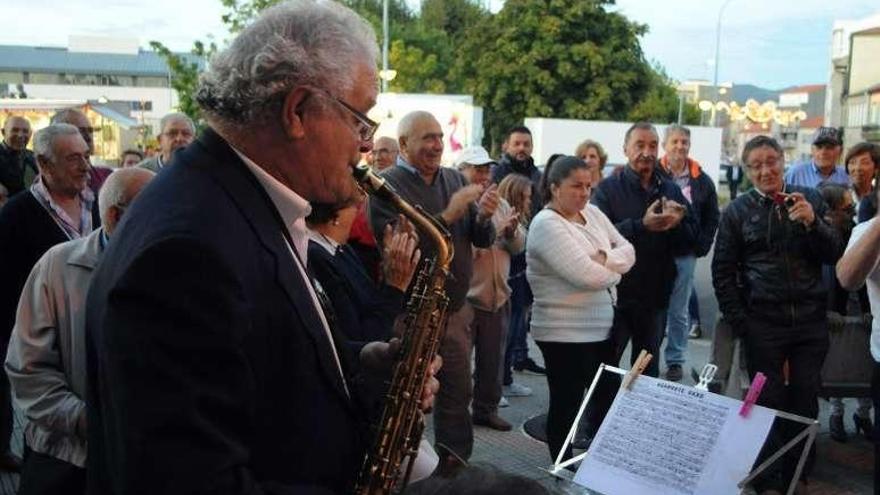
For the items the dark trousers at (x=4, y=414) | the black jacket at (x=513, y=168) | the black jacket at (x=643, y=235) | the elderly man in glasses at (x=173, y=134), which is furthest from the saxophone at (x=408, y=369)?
the black jacket at (x=513, y=168)

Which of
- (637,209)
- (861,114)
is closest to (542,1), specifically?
(861,114)

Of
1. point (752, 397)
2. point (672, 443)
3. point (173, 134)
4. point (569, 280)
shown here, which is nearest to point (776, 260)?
point (569, 280)

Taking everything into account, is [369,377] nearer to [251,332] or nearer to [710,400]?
[251,332]

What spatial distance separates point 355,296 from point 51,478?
1128 millimetres

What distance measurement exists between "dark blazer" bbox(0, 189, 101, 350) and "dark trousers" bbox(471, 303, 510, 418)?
8.65 ft

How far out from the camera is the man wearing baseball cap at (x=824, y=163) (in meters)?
6.92

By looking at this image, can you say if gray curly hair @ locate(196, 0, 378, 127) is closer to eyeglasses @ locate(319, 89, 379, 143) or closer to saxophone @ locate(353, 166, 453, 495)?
eyeglasses @ locate(319, 89, 379, 143)

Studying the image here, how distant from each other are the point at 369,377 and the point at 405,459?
0.69ft

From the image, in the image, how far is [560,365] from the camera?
4.38 m

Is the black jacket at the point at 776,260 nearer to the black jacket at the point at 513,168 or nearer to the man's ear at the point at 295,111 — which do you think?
the black jacket at the point at 513,168

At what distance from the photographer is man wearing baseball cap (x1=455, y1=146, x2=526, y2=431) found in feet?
17.7

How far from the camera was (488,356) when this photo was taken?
5.54 meters

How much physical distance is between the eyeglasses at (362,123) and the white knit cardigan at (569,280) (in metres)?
2.79

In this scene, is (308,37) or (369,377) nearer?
(308,37)
